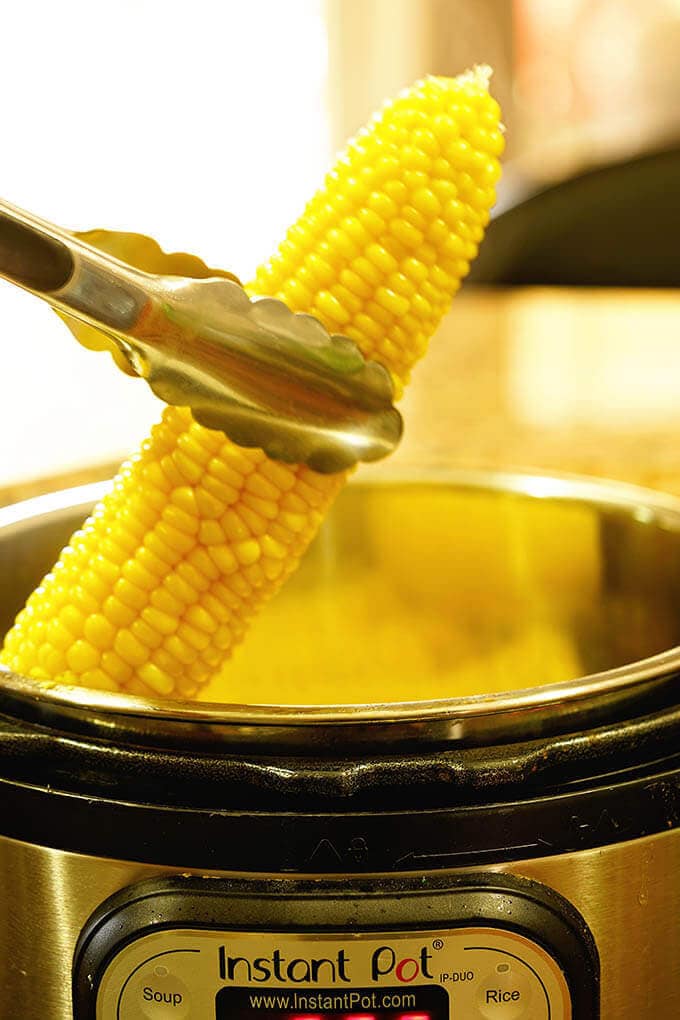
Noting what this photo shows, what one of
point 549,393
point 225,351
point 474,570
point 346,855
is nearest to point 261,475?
point 225,351

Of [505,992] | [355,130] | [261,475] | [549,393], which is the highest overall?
[355,130]

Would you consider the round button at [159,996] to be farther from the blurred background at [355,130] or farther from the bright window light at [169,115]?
the bright window light at [169,115]

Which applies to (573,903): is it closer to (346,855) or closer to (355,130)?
(346,855)

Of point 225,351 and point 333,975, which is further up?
point 225,351

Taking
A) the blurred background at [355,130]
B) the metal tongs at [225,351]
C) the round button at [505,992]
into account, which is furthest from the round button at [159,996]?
the blurred background at [355,130]

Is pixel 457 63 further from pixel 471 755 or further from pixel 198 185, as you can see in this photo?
pixel 471 755

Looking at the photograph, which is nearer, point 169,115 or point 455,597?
point 455,597

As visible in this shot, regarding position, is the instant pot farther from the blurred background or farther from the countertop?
the blurred background
